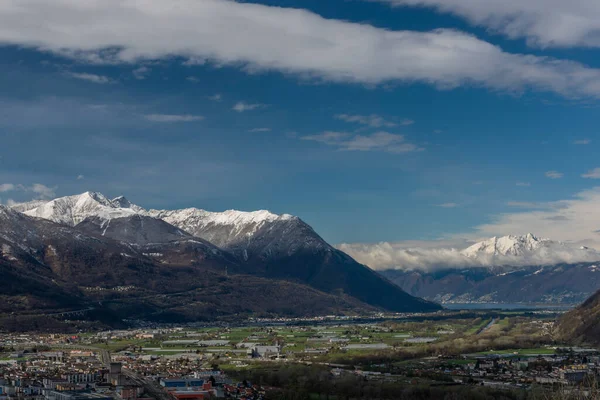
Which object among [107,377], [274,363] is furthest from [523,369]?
[107,377]

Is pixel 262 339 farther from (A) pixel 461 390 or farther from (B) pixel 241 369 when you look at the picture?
(A) pixel 461 390

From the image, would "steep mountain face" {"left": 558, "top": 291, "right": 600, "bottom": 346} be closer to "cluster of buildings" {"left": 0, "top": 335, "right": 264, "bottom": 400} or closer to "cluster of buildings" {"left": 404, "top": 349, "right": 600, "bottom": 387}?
"cluster of buildings" {"left": 404, "top": 349, "right": 600, "bottom": 387}

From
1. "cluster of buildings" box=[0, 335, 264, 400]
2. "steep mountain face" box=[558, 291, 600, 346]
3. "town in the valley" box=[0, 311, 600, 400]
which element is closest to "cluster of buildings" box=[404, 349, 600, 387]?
"town in the valley" box=[0, 311, 600, 400]

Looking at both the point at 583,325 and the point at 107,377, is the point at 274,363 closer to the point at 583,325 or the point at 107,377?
the point at 107,377

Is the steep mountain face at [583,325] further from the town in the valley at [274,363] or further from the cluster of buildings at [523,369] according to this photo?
the cluster of buildings at [523,369]

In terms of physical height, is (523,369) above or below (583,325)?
below

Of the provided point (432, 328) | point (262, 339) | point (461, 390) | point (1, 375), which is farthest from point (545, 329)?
point (1, 375)

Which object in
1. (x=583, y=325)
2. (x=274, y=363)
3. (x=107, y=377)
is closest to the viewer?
(x=107, y=377)
